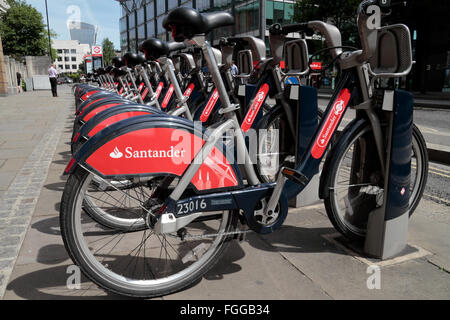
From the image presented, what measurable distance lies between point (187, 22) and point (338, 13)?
90.2ft

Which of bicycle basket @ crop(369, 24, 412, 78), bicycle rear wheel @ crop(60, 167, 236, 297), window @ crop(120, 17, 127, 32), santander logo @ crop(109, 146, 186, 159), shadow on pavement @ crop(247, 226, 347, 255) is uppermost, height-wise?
window @ crop(120, 17, 127, 32)

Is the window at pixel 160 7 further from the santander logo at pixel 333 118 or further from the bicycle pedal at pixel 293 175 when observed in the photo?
the bicycle pedal at pixel 293 175

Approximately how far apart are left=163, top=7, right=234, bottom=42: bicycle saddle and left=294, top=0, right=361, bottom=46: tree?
25974 millimetres

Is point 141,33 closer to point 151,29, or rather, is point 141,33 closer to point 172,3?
point 151,29

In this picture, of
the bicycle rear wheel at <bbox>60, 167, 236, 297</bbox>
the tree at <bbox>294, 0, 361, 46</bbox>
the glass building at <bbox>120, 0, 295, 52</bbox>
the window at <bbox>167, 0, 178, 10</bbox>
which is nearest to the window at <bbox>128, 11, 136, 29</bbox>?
the glass building at <bbox>120, 0, 295, 52</bbox>

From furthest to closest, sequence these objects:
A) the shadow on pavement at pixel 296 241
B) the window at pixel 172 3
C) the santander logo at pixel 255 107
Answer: the window at pixel 172 3 < the santander logo at pixel 255 107 < the shadow on pavement at pixel 296 241

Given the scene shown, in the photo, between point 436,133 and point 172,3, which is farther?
point 172,3

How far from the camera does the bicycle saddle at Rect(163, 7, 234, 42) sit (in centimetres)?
209

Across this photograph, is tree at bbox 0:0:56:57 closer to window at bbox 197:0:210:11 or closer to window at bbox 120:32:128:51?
window at bbox 197:0:210:11

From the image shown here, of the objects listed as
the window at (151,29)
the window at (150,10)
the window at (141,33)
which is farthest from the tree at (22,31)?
the window at (141,33)

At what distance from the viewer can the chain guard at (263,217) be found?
7.63 ft

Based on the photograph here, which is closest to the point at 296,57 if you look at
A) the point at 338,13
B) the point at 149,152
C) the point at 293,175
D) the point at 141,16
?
the point at 293,175

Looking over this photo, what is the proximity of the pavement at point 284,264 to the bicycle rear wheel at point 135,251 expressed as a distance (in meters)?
0.15

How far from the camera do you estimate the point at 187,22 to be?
6.87 feet
